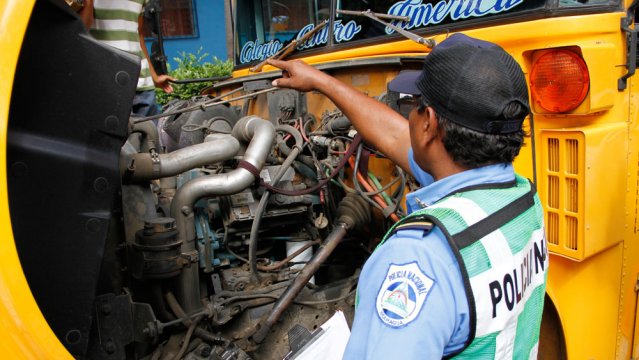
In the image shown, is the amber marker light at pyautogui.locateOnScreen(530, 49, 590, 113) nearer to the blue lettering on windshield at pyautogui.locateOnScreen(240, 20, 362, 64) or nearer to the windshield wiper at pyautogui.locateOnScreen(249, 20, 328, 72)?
the blue lettering on windshield at pyautogui.locateOnScreen(240, 20, 362, 64)

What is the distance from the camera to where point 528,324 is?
4.22ft

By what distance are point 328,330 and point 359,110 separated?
93cm

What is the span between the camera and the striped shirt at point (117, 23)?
2.71m

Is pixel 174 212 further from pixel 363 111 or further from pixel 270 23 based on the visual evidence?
pixel 270 23

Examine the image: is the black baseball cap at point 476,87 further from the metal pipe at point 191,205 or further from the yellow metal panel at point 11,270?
the metal pipe at point 191,205

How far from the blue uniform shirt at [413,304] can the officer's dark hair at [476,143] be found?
214 millimetres

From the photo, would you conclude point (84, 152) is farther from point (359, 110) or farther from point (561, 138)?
point (561, 138)

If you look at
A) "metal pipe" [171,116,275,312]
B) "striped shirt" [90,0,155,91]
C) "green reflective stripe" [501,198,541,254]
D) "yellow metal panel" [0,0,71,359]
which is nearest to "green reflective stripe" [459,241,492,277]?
"green reflective stripe" [501,198,541,254]

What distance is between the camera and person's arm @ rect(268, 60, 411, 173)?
2.12 metres

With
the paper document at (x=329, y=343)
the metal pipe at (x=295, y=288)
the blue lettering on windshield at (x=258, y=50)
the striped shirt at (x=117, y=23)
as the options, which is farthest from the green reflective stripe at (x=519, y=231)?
the blue lettering on windshield at (x=258, y=50)

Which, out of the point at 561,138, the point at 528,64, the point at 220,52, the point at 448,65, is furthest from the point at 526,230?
the point at 220,52

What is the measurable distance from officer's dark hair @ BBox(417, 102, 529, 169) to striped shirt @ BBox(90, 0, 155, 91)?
207cm

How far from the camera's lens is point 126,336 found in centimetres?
185

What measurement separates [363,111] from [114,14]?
151 cm
